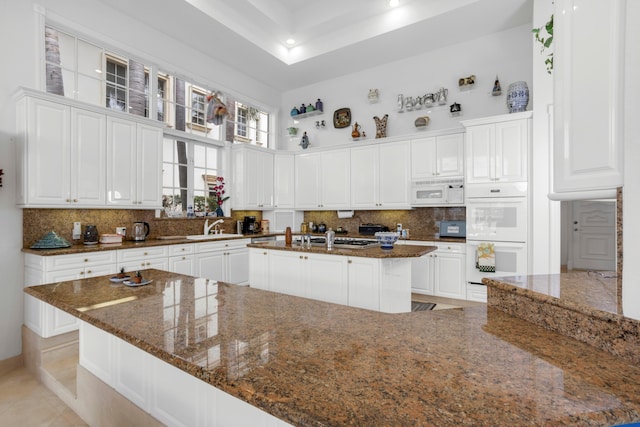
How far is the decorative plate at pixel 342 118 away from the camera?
584 cm

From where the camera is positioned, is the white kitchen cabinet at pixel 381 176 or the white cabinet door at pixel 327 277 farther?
the white kitchen cabinet at pixel 381 176

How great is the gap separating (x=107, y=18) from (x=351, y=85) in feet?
12.3

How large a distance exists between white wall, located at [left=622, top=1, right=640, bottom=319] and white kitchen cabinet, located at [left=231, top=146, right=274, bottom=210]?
16.3 feet

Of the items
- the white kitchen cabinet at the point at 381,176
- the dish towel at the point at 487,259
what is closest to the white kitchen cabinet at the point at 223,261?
the white kitchen cabinet at the point at 381,176

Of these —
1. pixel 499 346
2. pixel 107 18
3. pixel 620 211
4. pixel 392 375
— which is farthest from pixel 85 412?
pixel 107 18

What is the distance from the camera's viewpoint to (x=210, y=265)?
4332 millimetres

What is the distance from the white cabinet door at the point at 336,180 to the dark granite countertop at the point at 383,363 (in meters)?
4.21

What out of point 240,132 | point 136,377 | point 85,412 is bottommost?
point 85,412

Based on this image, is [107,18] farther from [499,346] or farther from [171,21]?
[499,346]

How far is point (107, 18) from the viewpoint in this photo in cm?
379

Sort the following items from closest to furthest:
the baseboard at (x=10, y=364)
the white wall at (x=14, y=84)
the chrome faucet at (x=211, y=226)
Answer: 1. the baseboard at (x=10, y=364)
2. the white wall at (x=14, y=84)
3. the chrome faucet at (x=211, y=226)

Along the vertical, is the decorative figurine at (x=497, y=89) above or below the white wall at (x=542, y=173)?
above

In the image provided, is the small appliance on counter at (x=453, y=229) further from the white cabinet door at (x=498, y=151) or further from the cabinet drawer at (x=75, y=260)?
the cabinet drawer at (x=75, y=260)

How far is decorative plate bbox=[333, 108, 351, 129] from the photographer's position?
584 centimetres
